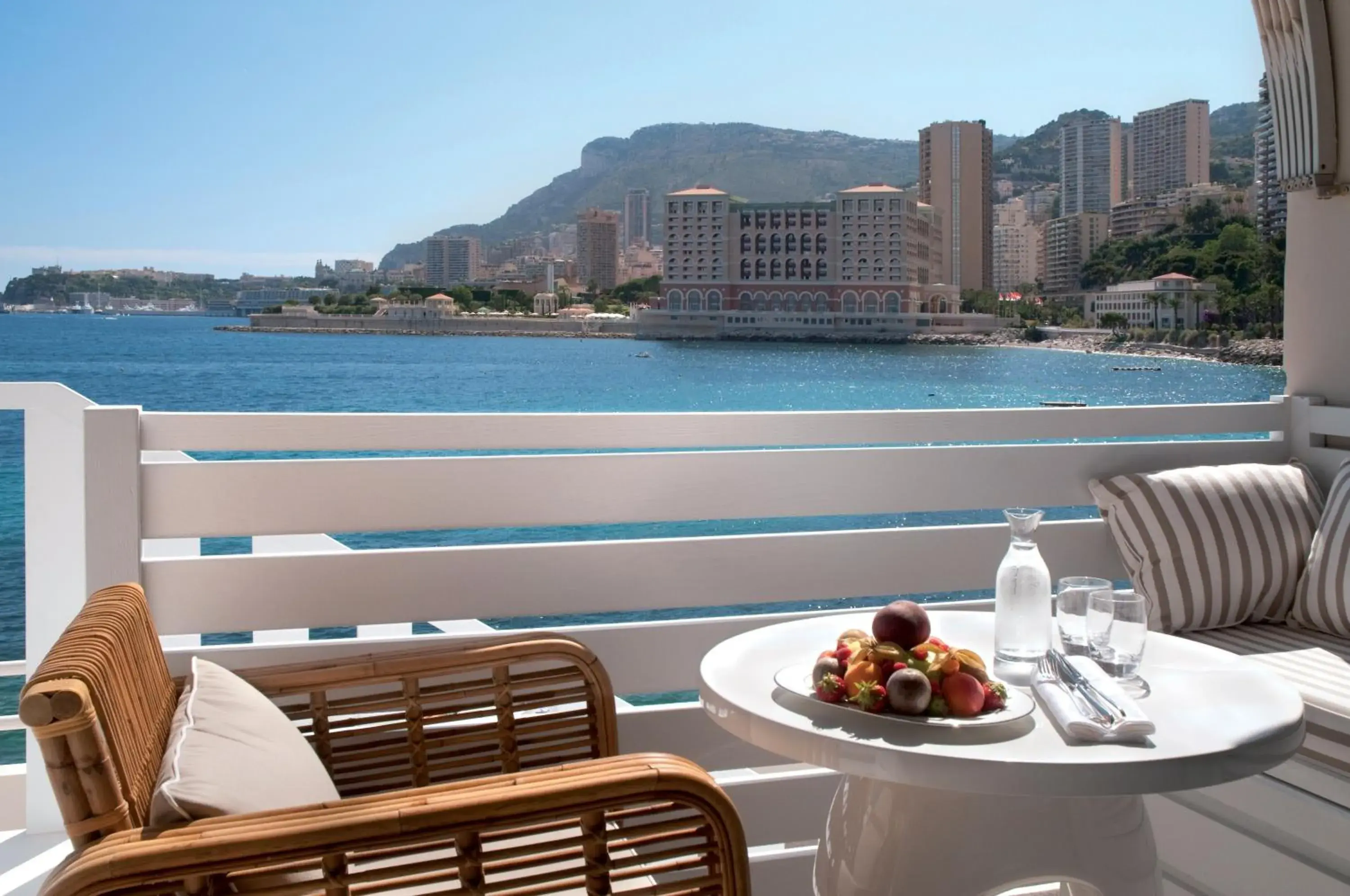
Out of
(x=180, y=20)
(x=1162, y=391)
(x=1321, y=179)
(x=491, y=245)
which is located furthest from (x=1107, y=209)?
(x=1321, y=179)

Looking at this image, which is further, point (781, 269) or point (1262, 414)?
point (781, 269)

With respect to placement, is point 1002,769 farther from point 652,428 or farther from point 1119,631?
point 652,428

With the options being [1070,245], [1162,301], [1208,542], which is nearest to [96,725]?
[1208,542]

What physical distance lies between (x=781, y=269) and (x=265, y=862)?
50869mm

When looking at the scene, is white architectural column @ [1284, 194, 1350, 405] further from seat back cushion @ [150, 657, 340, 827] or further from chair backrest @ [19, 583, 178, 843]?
chair backrest @ [19, 583, 178, 843]

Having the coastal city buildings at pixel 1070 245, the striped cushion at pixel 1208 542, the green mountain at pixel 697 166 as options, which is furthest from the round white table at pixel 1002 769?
the green mountain at pixel 697 166

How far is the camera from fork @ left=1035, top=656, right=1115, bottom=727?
1264mm

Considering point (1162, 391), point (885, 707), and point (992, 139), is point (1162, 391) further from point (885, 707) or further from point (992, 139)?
point (885, 707)

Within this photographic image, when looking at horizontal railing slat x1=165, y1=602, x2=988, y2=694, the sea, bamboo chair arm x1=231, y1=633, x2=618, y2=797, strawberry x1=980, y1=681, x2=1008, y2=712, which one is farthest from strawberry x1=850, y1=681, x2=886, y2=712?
the sea

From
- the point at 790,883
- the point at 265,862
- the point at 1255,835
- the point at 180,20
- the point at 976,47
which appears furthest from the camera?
the point at 976,47

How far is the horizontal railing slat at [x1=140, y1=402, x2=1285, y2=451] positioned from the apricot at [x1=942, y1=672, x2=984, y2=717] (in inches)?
29.6

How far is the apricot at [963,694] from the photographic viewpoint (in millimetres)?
1290

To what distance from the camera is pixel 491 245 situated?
56.0 meters

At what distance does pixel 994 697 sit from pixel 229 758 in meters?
0.83
